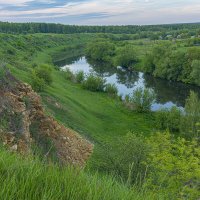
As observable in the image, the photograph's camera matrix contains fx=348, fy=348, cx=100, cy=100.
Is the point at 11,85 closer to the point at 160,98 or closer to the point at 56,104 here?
the point at 56,104

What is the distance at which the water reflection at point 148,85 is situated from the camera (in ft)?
182

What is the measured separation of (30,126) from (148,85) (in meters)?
55.4

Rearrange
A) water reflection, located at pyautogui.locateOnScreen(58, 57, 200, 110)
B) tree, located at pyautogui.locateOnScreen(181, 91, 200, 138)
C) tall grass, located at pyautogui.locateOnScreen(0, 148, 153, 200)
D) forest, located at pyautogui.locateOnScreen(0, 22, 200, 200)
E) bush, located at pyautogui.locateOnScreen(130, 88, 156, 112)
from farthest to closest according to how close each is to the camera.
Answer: water reflection, located at pyautogui.locateOnScreen(58, 57, 200, 110)
bush, located at pyautogui.locateOnScreen(130, 88, 156, 112)
tree, located at pyautogui.locateOnScreen(181, 91, 200, 138)
forest, located at pyautogui.locateOnScreen(0, 22, 200, 200)
tall grass, located at pyautogui.locateOnScreen(0, 148, 153, 200)

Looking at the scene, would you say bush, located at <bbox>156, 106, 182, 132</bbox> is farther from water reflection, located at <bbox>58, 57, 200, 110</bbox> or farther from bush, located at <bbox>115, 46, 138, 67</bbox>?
bush, located at <bbox>115, 46, 138, 67</bbox>

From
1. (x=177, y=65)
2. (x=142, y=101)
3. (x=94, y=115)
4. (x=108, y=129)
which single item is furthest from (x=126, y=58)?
(x=108, y=129)

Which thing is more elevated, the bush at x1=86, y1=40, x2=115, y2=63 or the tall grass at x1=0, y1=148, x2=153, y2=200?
the tall grass at x1=0, y1=148, x2=153, y2=200

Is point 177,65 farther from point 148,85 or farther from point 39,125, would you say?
point 39,125

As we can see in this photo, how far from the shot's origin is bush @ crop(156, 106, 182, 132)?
1473 inches

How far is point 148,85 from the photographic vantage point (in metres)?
68.9

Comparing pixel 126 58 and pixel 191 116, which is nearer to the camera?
pixel 191 116

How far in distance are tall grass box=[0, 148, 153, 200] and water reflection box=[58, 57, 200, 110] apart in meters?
46.7

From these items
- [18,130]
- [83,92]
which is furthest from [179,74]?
[18,130]

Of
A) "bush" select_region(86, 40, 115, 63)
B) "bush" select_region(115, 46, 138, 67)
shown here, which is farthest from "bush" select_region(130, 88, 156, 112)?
"bush" select_region(86, 40, 115, 63)

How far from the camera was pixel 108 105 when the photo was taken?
149 ft
